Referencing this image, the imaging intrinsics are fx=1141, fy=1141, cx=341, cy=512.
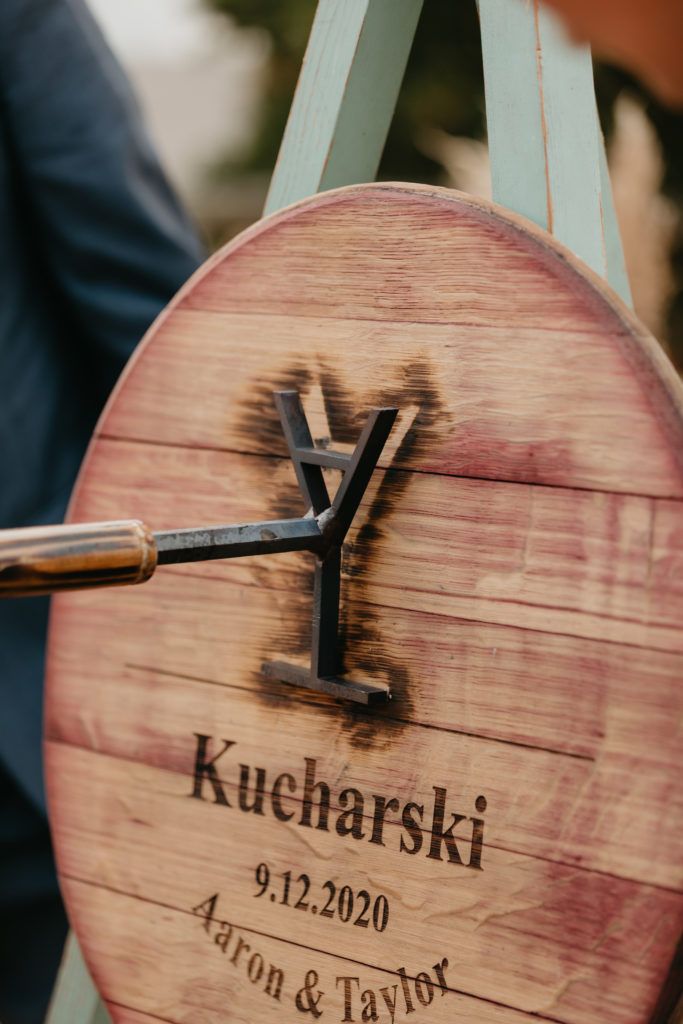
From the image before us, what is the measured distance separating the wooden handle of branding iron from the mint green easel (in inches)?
15.9

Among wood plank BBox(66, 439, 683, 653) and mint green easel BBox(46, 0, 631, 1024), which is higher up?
mint green easel BBox(46, 0, 631, 1024)

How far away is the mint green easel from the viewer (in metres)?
0.89

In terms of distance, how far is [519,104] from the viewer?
90cm

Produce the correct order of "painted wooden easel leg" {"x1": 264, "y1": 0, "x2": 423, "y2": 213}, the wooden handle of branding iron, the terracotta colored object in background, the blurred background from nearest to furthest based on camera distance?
the terracotta colored object in background, the wooden handle of branding iron, "painted wooden easel leg" {"x1": 264, "y1": 0, "x2": 423, "y2": 213}, the blurred background

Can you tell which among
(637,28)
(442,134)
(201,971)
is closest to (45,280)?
(201,971)

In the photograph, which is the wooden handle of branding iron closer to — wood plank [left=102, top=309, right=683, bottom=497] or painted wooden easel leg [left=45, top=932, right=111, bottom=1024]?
wood plank [left=102, top=309, right=683, bottom=497]

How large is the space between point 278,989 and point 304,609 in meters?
0.31

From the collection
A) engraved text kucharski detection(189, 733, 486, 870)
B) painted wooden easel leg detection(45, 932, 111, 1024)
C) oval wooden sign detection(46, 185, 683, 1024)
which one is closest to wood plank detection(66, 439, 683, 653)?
oval wooden sign detection(46, 185, 683, 1024)

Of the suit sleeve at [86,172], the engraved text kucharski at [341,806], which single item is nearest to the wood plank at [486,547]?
the engraved text kucharski at [341,806]

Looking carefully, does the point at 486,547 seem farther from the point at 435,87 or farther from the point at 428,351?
the point at 435,87

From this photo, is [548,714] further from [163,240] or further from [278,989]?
[163,240]

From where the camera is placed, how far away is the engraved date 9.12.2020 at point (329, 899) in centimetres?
89

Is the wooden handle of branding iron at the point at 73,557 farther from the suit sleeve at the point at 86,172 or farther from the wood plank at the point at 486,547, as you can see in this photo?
the suit sleeve at the point at 86,172

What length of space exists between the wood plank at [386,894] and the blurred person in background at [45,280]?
1.37 ft
